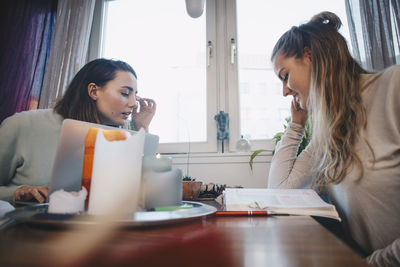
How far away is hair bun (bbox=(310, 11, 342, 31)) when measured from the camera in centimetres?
99

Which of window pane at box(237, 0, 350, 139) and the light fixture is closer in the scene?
the light fixture

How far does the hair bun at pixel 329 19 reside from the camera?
3.25ft

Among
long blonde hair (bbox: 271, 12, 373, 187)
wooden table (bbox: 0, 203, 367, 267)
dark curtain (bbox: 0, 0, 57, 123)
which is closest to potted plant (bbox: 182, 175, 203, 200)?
wooden table (bbox: 0, 203, 367, 267)

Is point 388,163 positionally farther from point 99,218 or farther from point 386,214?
point 99,218

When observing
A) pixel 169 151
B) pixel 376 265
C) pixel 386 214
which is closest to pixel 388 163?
pixel 386 214

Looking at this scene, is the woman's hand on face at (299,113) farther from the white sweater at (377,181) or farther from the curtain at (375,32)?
the curtain at (375,32)

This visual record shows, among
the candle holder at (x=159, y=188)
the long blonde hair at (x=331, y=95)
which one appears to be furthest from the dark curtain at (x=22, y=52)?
the long blonde hair at (x=331, y=95)

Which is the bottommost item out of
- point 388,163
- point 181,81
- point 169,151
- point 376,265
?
point 376,265

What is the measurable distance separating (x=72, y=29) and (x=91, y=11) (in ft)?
0.80

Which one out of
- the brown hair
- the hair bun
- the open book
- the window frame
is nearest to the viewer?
the open book

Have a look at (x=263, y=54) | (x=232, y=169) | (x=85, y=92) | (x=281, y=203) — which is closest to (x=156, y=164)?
(x=281, y=203)

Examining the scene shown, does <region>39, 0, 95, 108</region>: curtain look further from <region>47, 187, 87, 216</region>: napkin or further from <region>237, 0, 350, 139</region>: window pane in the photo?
<region>47, 187, 87, 216</region>: napkin

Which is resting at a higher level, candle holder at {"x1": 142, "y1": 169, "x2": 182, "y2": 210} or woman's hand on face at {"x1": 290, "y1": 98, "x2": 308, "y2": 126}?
woman's hand on face at {"x1": 290, "y1": 98, "x2": 308, "y2": 126}

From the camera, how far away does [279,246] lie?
293 millimetres
